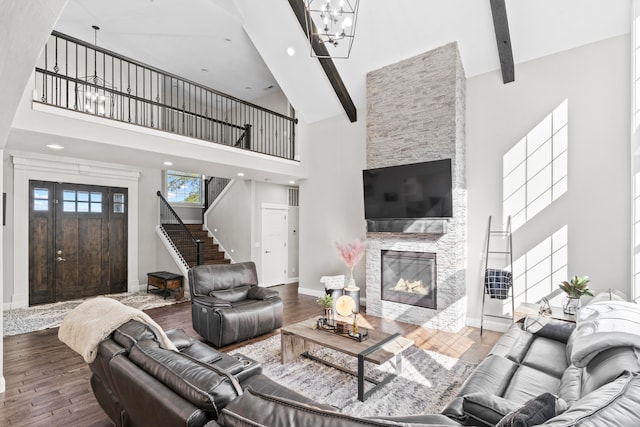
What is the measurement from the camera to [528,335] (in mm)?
3148

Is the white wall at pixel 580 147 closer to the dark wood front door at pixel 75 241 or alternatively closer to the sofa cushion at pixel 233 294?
the sofa cushion at pixel 233 294

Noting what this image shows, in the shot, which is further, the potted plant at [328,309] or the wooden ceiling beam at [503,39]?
the wooden ceiling beam at [503,39]

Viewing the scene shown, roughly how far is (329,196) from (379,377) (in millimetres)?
4214

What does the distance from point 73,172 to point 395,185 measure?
6397mm

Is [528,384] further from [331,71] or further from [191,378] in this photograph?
[331,71]

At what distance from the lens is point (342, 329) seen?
3.42m

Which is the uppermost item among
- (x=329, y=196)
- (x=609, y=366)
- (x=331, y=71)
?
(x=331, y=71)

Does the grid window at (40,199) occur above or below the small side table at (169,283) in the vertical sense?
above

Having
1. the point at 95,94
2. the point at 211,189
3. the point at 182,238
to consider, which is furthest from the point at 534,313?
the point at 211,189

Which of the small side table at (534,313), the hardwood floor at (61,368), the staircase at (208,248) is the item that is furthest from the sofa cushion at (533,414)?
the staircase at (208,248)

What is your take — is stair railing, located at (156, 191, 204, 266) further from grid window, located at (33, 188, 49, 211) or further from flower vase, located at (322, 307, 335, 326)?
flower vase, located at (322, 307, 335, 326)

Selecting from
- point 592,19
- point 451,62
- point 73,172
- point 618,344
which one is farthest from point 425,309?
point 73,172

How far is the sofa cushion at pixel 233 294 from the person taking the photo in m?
4.52

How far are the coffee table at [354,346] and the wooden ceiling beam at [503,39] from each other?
13.0 feet
